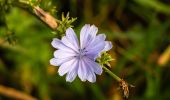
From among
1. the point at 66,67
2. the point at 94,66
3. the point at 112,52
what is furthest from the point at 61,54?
the point at 112,52

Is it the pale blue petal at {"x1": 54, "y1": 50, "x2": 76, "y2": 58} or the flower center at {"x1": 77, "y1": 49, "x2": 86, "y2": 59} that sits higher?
the flower center at {"x1": 77, "y1": 49, "x2": 86, "y2": 59}

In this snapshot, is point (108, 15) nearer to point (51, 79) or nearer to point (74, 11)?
point (74, 11)

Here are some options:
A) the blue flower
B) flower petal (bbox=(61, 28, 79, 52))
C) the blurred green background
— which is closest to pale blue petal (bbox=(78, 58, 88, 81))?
the blue flower

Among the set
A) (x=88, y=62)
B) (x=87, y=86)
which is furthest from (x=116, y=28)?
(x=88, y=62)

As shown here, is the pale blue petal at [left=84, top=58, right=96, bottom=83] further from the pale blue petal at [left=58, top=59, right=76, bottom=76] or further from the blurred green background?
the blurred green background

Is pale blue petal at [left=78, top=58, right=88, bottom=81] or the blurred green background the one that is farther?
the blurred green background

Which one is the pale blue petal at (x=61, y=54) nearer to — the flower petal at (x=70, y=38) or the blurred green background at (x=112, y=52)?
the flower petal at (x=70, y=38)
